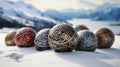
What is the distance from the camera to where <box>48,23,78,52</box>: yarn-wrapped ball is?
30.3ft

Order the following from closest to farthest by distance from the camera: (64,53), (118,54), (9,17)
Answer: (64,53) → (118,54) → (9,17)

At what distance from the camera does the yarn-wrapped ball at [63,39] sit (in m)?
9.24

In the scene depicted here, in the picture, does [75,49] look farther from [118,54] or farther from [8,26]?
[8,26]

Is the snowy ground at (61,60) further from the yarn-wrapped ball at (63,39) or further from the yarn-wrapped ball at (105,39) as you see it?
the yarn-wrapped ball at (105,39)

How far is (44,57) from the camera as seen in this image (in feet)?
28.7

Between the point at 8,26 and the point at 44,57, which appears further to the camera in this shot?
the point at 8,26

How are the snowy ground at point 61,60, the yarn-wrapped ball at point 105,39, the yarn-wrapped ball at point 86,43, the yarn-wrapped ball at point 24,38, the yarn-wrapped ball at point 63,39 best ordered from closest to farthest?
the snowy ground at point 61,60
the yarn-wrapped ball at point 63,39
the yarn-wrapped ball at point 86,43
the yarn-wrapped ball at point 105,39
the yarn-wrapped ball at point 24,38

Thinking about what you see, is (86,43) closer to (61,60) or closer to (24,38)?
(61,60)


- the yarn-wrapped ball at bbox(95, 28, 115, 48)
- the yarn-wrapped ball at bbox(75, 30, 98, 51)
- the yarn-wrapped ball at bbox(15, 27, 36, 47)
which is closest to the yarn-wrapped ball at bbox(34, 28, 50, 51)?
the yarn-wrapped ball at bbox(15, 27, 36, 47)

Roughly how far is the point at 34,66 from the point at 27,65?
271 mm

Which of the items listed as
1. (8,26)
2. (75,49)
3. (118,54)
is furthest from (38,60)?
(8,26)

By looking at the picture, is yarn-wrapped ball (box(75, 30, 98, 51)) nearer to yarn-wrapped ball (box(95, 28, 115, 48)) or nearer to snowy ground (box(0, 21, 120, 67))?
snowy ground (box(0, 21, 120, 67))

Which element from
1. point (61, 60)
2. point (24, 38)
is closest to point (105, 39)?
point (24, 38)

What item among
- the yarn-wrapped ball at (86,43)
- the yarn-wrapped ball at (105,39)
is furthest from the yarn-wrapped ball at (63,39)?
the yarn-wrapped ball at (105,39)
